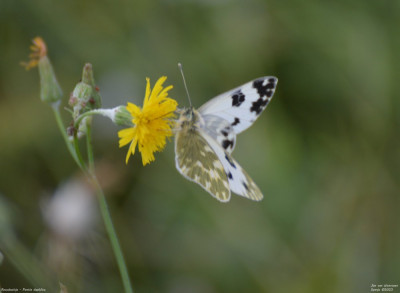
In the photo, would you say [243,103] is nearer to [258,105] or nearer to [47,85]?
[258,105]

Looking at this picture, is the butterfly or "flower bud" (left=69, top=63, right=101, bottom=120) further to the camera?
the butterfly

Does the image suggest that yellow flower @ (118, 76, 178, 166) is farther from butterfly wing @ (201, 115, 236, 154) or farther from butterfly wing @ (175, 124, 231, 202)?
butterfly wing @ (201, 115, 236, 154)

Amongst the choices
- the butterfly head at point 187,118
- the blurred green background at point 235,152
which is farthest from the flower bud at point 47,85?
the blurred green background at point 235,152

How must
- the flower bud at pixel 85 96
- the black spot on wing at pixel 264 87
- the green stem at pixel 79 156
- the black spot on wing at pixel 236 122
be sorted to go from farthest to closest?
the black spot on wing at pixel 236 122 → the black spot on wing at pixel 264 87 → the flower bud at pixel 85 96 → the green stem at pixel 79 156

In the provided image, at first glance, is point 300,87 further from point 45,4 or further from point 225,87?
point 45,4

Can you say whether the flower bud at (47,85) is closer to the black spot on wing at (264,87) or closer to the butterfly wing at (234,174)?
the butterfly wing at (234,174)

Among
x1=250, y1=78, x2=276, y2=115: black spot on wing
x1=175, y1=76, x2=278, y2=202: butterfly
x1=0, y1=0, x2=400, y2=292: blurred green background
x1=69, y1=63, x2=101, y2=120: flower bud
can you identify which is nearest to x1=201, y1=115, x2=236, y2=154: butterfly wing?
x1=175, y1=76, x2=278, y2=202: butterfly

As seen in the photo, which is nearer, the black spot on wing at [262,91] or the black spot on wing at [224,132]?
the black spot on wing at [262,91]
